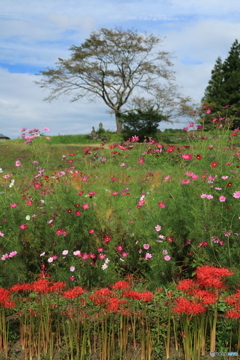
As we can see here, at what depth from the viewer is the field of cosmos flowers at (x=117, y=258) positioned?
10.8 feet

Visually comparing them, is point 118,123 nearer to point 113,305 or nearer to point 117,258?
point 117,258

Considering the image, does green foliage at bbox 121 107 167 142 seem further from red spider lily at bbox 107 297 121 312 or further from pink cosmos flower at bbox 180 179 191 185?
red spider lily at bbox 107 297 121 312

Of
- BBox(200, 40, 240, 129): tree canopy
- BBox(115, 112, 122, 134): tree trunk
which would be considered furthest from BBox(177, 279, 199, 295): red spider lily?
BBox(200, 40, 240, 129): tree canopy

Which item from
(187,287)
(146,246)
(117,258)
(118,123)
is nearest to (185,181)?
(146,246)

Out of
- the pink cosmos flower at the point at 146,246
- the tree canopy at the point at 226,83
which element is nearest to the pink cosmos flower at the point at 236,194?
the pink cosmos flower at the point at 146,246

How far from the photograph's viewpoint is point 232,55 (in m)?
37.6

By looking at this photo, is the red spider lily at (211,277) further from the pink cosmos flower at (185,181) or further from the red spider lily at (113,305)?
the pink cosmos flower at (185,181)

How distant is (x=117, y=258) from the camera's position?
4809 mm

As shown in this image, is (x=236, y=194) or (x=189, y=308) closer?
(x=189, y=308)

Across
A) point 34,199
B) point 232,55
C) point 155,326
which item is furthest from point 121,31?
point 155,326

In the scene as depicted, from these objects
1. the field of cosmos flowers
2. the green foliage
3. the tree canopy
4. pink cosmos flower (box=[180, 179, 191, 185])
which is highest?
the tree canopy

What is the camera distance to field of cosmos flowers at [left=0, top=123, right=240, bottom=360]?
10.8 feet

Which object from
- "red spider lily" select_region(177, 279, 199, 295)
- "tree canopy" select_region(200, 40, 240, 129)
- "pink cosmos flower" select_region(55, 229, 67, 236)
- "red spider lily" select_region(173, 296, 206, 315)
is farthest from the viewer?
"tree canopy" select_region(200, 40, 240, 129)

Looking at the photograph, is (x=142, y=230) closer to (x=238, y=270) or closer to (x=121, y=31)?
(x=238, y=270)
